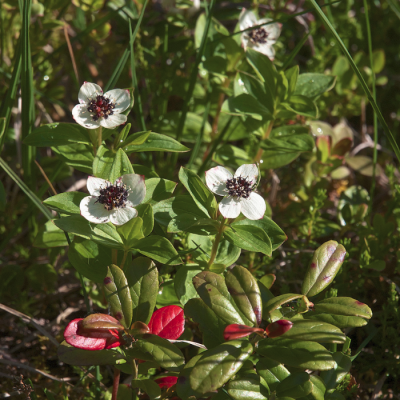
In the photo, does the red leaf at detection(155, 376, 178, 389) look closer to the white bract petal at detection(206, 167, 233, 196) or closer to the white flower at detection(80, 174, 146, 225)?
the white flower at detection(80, 174, 146, 225)

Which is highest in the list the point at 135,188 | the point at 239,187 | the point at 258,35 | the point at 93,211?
the point at 258,35

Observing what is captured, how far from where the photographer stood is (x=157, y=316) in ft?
5.85

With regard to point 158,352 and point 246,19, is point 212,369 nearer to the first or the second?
point 158,352

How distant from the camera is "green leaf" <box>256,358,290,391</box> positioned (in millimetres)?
1550

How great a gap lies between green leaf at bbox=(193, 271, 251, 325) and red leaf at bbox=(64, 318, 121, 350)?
37 centimetres

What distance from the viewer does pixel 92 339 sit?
162 cm

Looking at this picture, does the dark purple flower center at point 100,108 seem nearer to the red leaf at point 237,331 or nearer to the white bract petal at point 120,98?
the white bract petal at point 120,98

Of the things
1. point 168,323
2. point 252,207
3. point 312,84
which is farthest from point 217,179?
point 312,84

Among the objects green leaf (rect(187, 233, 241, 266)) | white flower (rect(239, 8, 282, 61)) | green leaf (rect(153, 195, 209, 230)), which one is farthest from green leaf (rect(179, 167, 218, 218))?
white flower (rect(239, 8, 282, 61))

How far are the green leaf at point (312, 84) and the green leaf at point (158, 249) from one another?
1301 millimetres

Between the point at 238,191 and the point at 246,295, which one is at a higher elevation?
the point at 238,191

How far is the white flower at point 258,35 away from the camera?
264cm

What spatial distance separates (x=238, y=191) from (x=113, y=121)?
25.7 inches

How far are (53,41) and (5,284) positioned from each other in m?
2.22
